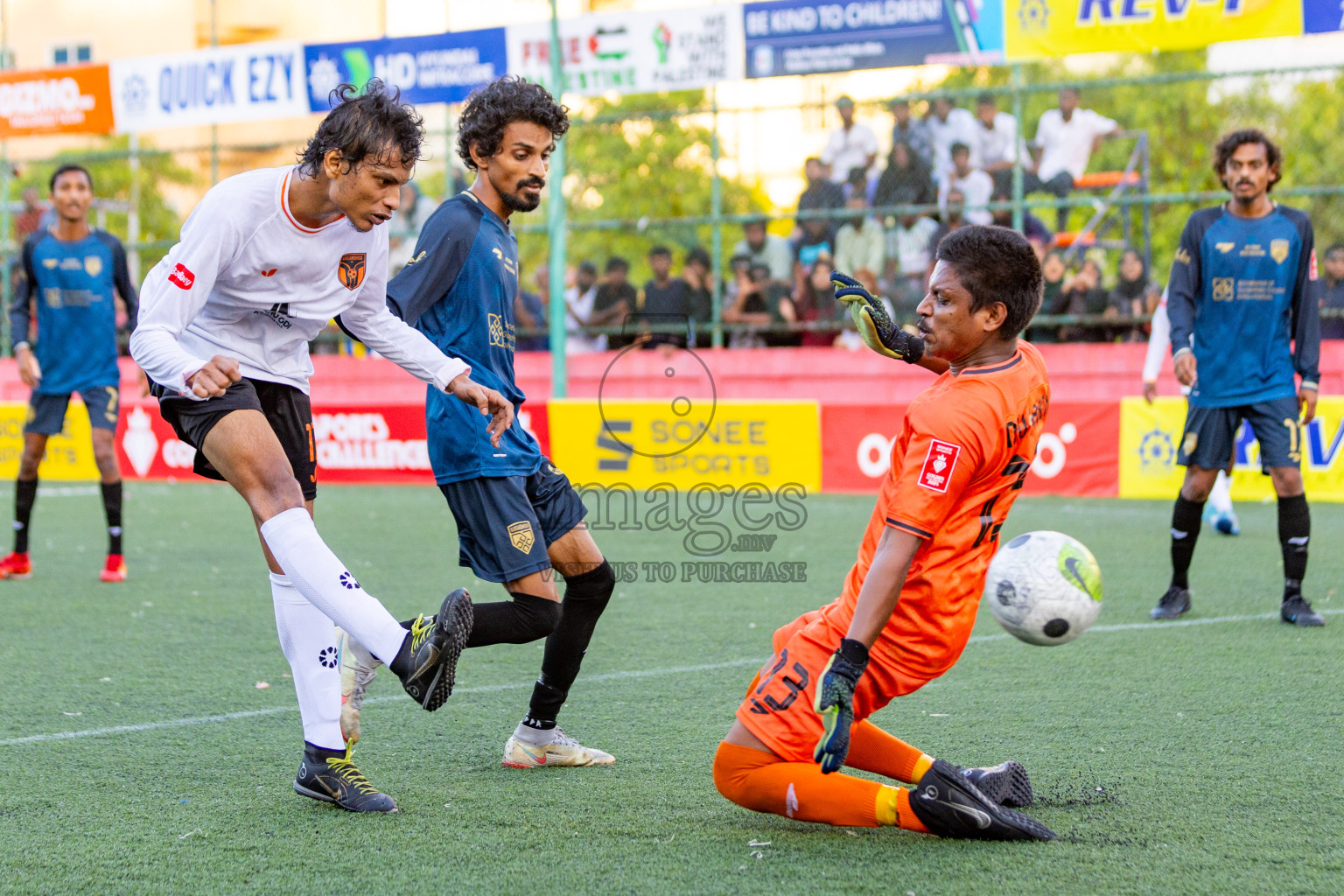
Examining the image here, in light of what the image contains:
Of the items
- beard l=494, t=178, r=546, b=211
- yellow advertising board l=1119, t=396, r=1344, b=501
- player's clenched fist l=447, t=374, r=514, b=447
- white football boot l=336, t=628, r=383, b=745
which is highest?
beard l=494, t=178, r=546, b=211

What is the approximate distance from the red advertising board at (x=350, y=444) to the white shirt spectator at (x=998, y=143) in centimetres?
479

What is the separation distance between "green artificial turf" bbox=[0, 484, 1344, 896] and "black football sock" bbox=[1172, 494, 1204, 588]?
9.0 inches

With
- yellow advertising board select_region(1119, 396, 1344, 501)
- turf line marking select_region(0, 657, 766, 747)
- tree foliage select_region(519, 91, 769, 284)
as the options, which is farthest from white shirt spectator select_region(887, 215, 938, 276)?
turf line marking select_region(0, 657, 766, 747)

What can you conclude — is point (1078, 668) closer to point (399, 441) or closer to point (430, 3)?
point (399, 441)

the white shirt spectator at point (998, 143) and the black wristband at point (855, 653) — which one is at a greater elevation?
the white shirt spectator at point (998, 143)

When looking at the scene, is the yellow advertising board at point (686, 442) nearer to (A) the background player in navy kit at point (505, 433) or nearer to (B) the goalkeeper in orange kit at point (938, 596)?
(A) the background player in navy kit at point (505, 433)

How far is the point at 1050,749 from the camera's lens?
13.3ft

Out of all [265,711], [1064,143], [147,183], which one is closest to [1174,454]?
[1064,143]

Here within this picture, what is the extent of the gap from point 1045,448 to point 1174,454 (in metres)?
1.00

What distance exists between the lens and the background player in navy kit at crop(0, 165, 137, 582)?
24.9 ft

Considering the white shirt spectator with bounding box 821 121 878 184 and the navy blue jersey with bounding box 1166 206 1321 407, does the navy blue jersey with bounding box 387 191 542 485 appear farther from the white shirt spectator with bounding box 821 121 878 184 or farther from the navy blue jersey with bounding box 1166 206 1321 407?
the white shirt spectator with bounding box 821 121 878 184

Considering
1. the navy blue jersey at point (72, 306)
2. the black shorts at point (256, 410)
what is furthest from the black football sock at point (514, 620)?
the navy blue jersey at point (72, 306)

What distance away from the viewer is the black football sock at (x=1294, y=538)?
612 cm

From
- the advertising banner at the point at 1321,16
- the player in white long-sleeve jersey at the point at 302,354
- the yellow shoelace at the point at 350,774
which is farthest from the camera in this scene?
the advertising banner at the point at 1321,16
